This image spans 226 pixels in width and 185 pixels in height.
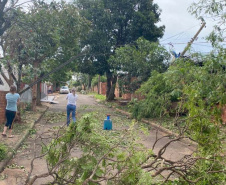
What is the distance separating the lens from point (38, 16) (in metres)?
11.4

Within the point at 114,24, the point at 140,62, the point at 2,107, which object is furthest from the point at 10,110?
the point at 114,24

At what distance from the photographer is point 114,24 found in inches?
948

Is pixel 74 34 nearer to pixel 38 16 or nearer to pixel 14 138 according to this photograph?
pixel 38 16

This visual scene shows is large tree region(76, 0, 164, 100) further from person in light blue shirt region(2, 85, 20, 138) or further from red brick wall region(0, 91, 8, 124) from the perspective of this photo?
person in light blue shirt region(2, 85, 20, 138)

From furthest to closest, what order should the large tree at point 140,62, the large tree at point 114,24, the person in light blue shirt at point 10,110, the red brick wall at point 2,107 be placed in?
the large tree at point 114,24 < the large tree at point 140,62 < the red brick wall at point 2,107 < the person in light blue shirt at point 10,110

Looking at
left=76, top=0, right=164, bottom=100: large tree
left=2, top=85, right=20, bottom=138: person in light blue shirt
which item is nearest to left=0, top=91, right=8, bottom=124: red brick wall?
left=2, top=85, right=20, bottom=138: person in light blue shirt

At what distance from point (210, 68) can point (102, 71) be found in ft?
54.8

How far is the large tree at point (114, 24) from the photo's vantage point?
23.3 metres

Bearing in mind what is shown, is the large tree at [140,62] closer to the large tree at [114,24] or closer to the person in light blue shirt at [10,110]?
the large tree at [114,24]

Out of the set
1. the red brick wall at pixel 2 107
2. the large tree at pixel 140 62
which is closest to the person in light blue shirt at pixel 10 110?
the red brick wall at pixel 2 107

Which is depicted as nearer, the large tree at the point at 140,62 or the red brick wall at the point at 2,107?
the red brick wall at the point at 2,107

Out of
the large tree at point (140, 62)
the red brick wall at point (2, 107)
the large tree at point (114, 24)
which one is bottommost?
the red brick wall at point (2, 107)

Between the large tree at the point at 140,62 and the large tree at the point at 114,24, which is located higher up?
the large tree at the point at 114,24

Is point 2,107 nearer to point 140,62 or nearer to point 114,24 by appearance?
point 140,62
